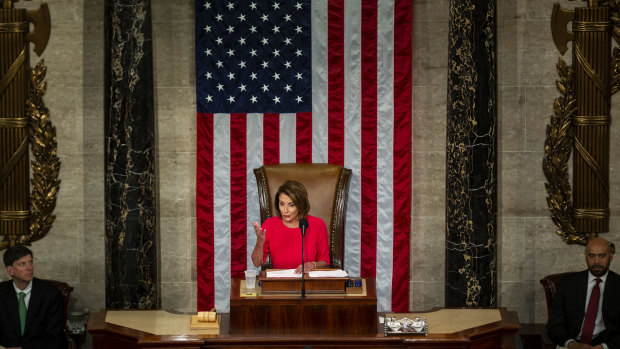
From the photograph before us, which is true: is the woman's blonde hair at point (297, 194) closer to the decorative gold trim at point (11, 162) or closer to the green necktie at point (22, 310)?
the green necktie at point (22, 310)

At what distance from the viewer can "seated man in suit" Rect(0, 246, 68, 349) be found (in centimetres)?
712

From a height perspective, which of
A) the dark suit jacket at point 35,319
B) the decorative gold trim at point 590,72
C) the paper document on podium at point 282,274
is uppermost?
the decorative gold trim at point 590,72

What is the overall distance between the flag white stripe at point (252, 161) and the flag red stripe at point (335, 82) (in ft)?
2.26

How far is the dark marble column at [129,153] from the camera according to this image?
8102mm

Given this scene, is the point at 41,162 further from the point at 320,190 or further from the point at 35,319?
the point at 320,190

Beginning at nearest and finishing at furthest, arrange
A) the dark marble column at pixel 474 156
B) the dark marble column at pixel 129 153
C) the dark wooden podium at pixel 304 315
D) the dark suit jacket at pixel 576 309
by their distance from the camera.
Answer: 1. the dark wooden podium at pixel 304 315
2. the dark suit jacket at pixel 576 309
3. the dark marble column at pixel 474 156
4. the dark marble column at pixel 129 153

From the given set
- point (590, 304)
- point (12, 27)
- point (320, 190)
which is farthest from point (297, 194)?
point (12, 27)

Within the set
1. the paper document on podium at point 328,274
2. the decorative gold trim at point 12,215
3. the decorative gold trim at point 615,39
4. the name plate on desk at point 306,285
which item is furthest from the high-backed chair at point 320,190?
the decorative gold trim at point 615,39

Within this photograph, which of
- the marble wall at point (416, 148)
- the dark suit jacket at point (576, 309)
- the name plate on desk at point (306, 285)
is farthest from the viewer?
the marble wall at point (416, 148)

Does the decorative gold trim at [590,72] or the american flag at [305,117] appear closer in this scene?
the decorative gold trim at [590,72]

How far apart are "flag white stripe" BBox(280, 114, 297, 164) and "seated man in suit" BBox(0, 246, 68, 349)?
2625 millimetres

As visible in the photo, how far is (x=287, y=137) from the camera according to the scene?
8742mm

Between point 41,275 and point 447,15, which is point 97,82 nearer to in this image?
point 41,275

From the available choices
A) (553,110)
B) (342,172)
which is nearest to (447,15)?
(553,110)
